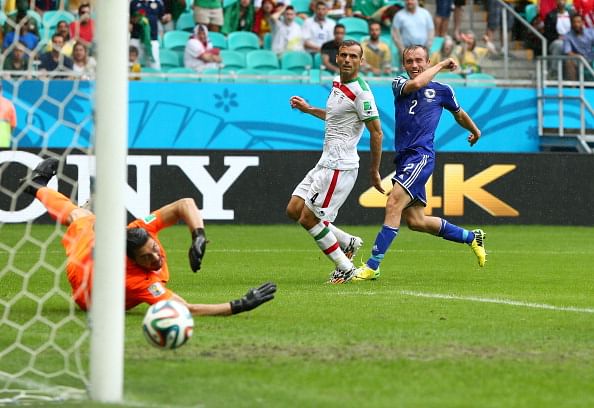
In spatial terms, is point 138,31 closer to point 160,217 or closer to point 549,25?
point 549,25

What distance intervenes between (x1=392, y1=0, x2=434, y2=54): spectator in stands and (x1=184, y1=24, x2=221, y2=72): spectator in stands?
3.24 m

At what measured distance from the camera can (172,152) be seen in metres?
18.9

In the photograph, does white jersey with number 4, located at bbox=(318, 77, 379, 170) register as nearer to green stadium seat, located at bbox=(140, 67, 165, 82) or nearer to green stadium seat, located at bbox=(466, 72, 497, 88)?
green stadium seat, located at bbox=(140, 67, 165, 82)

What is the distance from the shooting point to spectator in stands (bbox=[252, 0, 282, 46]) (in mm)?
21828

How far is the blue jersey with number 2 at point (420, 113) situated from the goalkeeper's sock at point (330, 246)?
1.15 metres

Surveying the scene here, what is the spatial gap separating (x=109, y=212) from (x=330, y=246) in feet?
19.2

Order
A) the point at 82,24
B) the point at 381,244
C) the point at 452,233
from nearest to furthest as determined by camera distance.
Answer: the point at 82,24 → the point at 381,244 → the point at 452,233

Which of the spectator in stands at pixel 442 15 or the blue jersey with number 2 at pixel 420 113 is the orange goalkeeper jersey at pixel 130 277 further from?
the spectator in stands at pixel 442 15

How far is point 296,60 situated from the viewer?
21.6m

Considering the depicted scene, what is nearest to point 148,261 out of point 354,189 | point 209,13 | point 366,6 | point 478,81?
point 354,189

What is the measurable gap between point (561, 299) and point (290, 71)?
1208cm

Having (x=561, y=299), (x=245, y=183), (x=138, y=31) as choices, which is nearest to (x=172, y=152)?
(x=245, y=183)

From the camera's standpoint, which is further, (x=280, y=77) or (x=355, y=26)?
(x=355, y=26)

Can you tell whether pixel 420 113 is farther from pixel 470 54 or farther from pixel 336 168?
pixel 470 54
